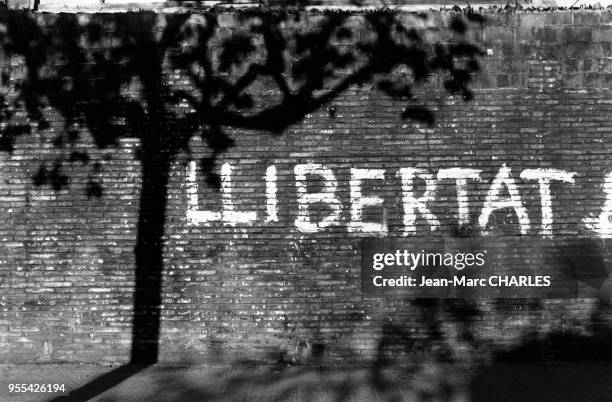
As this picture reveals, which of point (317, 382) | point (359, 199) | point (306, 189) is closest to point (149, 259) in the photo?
point (306, 189)

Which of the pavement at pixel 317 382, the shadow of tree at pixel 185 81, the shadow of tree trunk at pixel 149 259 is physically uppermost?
the shadow of tree at pixel 185 81

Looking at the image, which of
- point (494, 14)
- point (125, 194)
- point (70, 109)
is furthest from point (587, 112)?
point (70, 109)

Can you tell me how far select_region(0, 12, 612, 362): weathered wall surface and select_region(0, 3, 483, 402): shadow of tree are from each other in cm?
13

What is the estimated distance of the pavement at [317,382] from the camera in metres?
5.74

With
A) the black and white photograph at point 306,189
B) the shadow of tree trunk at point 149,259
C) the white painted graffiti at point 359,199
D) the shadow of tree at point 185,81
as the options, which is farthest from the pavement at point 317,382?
the white painted graffiti at point 359,199

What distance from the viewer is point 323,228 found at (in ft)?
22.2

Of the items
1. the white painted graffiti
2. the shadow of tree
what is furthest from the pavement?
the white painted graffiti

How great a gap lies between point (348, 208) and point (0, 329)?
4344 mm

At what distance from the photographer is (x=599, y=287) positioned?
6.70m

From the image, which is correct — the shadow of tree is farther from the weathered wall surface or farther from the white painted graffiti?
the white painted graffiti

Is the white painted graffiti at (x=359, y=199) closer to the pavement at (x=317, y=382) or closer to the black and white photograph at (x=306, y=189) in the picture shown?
the black and white photograph at (x=306, y=189)

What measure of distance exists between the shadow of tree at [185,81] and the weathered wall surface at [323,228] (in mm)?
129

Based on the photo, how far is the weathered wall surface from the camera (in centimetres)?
671

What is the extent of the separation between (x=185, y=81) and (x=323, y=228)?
7.79 ft
